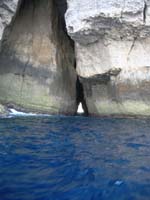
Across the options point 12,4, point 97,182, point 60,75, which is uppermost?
point 12,4

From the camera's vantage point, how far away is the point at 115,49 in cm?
1617

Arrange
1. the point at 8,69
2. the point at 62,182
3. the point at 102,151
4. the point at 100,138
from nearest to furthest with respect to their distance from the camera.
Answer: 1. the point at 62,182
2. the point at 102,151
3. the point at 100,138
4. the point at 8,69

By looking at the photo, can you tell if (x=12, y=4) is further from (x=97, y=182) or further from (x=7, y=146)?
(x=97, y=182)

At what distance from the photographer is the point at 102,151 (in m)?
7.02

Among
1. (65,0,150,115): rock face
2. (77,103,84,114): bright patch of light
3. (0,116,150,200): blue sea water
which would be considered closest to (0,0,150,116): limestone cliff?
(65,0,150,115): rock face

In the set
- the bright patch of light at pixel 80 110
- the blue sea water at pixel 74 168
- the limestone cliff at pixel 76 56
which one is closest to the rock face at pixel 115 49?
the limestone cliff at pixel 76 56

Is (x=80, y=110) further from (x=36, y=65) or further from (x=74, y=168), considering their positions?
(x=74, y=168)

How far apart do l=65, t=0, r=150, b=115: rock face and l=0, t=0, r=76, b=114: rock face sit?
220 cm

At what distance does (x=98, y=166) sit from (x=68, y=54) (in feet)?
50.0

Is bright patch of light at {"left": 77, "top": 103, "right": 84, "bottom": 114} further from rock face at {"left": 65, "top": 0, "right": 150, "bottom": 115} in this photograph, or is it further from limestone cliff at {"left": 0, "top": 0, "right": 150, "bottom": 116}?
rock face at {"left": 65, "top": 0, "right": 150, "bottom": 115}

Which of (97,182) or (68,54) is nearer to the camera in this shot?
(97,182)

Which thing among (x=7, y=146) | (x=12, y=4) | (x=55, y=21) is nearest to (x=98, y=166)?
(x=7, y=146)

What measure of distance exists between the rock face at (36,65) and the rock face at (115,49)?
220 cm

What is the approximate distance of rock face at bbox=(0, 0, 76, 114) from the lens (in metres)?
18.8
